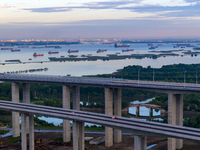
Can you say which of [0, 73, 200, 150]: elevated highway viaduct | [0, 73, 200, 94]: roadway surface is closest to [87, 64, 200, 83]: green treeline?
[0, 73, 200, 94]: roadway surface

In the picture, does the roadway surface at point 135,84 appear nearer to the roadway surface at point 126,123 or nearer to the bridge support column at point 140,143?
the roadway surface at point 126,123

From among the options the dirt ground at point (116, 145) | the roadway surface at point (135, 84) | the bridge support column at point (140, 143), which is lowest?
the dirt ground at point (116, 145)

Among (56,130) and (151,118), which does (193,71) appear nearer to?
(151,118)

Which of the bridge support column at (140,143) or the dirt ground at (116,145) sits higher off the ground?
the bridge support column at (140,143)

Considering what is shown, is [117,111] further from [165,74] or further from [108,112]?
[165,74]

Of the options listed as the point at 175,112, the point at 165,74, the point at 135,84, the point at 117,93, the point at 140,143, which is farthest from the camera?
the point at 165,74

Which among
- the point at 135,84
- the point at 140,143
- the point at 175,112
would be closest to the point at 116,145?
the point at 135,84

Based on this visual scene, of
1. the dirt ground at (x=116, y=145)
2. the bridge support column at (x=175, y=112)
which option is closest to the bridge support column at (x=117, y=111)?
the dirt ground at (x=116, y=145)

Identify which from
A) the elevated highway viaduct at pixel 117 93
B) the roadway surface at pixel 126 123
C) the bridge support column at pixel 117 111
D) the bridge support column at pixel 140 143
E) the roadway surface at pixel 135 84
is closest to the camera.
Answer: the roadway surface at pixel 126 123

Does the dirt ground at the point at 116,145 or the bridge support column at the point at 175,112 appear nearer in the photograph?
the bridge support column at the point at 175,112
